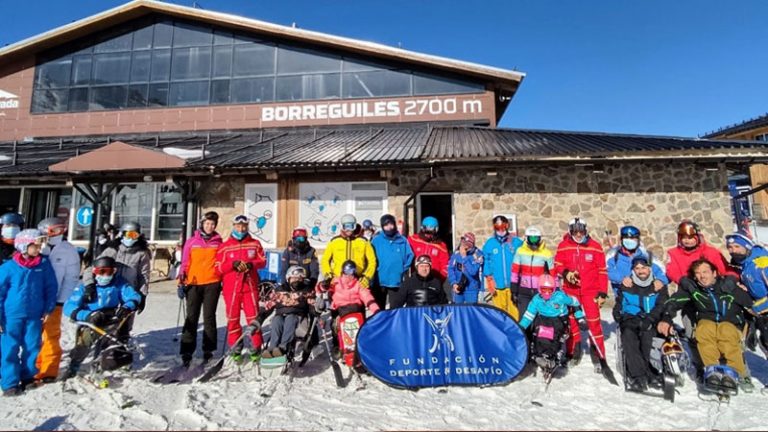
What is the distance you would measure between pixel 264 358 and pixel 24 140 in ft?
50.2

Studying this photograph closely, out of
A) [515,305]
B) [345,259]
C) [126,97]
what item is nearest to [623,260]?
[515,305]

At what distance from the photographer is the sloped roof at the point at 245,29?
425 inches

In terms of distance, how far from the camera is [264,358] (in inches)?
142

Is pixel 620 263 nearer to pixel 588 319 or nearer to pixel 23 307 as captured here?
pixel 588 319

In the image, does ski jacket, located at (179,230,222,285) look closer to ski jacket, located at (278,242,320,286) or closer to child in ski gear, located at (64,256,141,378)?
child in ski gear, located at (64,256,141,378)

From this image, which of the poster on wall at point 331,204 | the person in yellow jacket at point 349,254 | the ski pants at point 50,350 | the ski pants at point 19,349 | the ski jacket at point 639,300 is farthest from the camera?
the poster on wall at point 331,204

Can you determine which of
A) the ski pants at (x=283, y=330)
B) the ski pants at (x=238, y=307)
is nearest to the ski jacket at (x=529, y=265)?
the ski pants at (x=283, y=330)

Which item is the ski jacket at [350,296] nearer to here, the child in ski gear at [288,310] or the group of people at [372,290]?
the group of people at [372,290]

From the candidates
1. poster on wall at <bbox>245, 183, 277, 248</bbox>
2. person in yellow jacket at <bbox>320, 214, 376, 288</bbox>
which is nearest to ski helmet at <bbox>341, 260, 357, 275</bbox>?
person in yellow jacket at <bbox>320, 214, 376, 288</bbox>

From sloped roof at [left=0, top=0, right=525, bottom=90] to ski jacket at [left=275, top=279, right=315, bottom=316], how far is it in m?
9.25

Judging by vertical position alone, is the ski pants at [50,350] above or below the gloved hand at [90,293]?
below

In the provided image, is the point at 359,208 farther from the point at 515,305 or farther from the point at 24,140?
the point at 24,140

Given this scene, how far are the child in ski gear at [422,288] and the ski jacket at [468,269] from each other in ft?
2.02

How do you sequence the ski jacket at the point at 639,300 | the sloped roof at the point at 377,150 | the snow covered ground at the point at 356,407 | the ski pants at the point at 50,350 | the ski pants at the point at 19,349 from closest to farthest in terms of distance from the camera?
the snow covered ground at the point at 356,407 < the ski pants at the point at 19,349 < the ski pants at the point at 50,350 < the ski jacket at the point at 639,300 < the sloped roof at the point at 377,150
